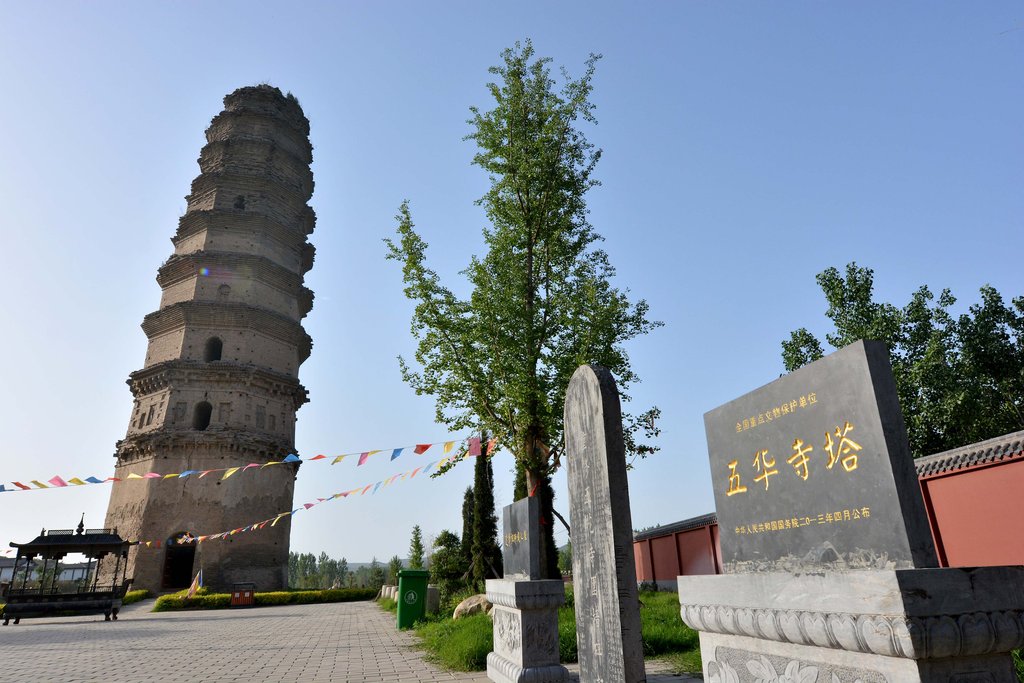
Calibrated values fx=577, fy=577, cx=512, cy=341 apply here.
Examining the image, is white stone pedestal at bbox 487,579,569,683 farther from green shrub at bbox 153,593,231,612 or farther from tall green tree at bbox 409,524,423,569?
tall green tree at bbox 409,524,423,569

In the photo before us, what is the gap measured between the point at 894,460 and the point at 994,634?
597 mm

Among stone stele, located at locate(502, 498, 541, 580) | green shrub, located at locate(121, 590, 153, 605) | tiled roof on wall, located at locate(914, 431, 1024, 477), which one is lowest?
green shrub, located at locate(121, 590, 153, 605)

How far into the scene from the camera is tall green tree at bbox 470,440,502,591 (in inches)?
763

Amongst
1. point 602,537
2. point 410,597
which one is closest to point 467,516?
point 410,597

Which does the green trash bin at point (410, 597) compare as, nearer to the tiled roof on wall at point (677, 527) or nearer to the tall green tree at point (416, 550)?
the tiled roof on wall at point (677, 527)

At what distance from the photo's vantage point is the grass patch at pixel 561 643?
7.12 m

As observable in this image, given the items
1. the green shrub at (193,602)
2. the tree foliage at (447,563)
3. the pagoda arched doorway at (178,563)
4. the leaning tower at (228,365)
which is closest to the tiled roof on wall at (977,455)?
the tree foliage at (447,563)

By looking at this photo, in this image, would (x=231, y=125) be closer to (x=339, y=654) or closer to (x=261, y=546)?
(x=261, y=546)

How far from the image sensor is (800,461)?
8.45 ft

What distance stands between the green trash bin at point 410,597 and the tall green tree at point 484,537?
6.53 metres

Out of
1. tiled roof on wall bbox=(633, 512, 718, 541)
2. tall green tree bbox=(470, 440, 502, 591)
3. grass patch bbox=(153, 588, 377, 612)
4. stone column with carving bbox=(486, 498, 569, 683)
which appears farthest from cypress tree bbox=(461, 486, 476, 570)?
stone column with carving bbox=(486, 498, 569, 683)

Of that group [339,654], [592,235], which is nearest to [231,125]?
[592,235]

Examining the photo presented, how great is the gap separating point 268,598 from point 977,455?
21319 mm

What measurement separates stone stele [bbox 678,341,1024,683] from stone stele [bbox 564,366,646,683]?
0.54 m
